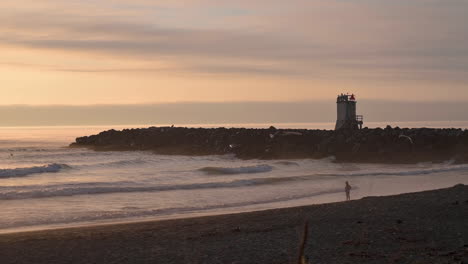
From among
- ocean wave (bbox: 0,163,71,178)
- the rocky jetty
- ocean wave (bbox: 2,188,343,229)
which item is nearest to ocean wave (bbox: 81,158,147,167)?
ocean wave (bbox: 0,163,71,178)

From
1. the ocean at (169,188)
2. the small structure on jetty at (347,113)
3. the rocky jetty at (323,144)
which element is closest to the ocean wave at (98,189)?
the ocean at (169,188)

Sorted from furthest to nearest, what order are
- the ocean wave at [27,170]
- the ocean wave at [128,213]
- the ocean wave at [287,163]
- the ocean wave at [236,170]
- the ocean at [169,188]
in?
the ocean wave at [287,163], the ocean wave at [236,170], the ocean wave at [27,170], the ocean at [169,188], the ocean wave at [128,213]

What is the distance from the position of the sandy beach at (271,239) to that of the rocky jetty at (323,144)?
91.7 feet

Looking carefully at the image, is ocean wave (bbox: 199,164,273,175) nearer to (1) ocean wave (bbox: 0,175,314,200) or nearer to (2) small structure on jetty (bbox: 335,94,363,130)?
(1) ocean wave (bbox: 0,175,314,200)

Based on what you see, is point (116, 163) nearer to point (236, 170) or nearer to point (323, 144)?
point (236, 170)

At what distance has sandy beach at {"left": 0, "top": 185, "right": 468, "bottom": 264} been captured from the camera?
10.9m

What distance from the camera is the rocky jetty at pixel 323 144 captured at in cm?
4347

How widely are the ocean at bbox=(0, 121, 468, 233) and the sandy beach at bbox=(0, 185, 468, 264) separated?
2461mm

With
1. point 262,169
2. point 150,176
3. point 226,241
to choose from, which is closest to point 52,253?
point 226,241

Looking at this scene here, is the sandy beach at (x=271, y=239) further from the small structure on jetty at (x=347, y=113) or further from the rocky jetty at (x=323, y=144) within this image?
the small structure on jetty at (x=347, y=113)

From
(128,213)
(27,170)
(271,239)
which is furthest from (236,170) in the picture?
(271,239)

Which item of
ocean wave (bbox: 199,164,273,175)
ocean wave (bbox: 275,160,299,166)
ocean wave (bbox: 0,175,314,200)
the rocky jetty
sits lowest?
ocean wave (bbox: 0,175,314,200)

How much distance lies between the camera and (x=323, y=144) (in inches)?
1829

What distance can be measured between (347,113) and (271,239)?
46.7 meters
